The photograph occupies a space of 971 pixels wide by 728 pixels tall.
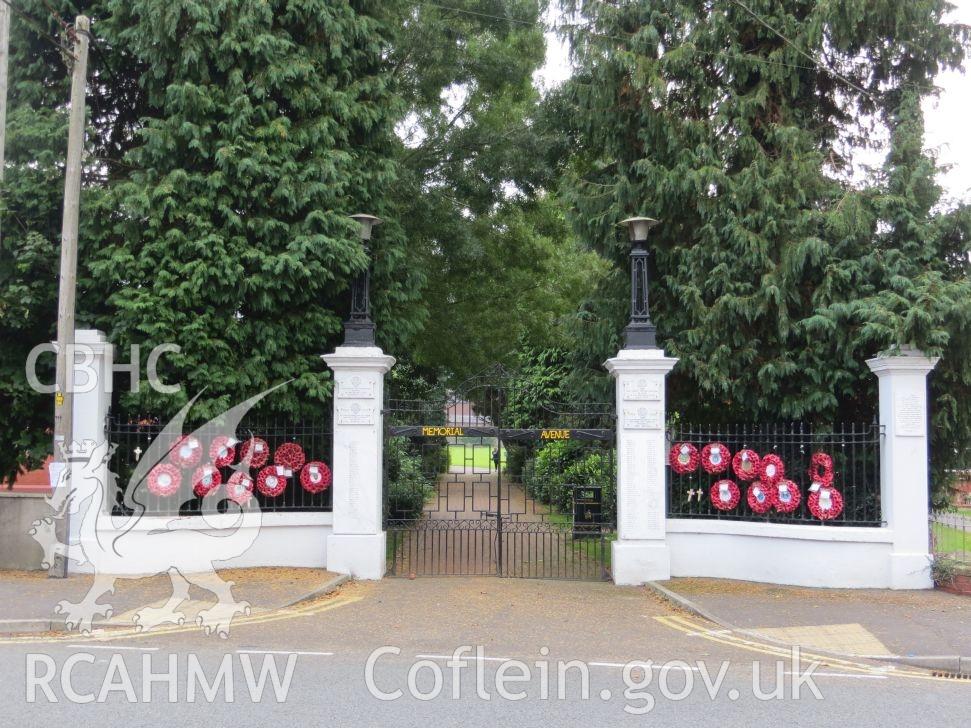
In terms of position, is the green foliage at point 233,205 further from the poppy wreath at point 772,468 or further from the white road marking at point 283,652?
the poppy wreath at point 772,468

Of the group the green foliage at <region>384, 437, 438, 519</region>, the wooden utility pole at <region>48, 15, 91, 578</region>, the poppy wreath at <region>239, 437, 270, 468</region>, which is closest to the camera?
the wooden utility pole at <region>48, 15, 91, 578</region>

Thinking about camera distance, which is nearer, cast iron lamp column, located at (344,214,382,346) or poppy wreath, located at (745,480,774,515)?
poppy wreath, located at (745,480,774,515)

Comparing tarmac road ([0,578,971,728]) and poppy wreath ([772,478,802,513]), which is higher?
poppy wreath ([772,478,802,513])

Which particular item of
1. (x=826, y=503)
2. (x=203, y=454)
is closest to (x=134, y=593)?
(x=203, y=454)

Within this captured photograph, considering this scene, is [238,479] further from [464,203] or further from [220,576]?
[464,203]

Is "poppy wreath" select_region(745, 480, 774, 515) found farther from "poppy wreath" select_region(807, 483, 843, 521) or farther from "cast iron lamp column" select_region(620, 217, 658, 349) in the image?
"cast iron lamp column" select_region(620, 217, 658, 349)

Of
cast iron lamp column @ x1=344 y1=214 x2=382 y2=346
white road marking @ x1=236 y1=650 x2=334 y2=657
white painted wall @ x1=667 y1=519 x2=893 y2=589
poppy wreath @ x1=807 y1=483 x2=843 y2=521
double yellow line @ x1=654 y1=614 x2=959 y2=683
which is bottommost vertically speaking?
double yellow line @ x1=654 y1=614 x2=959 y2=683

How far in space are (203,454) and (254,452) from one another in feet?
2.36

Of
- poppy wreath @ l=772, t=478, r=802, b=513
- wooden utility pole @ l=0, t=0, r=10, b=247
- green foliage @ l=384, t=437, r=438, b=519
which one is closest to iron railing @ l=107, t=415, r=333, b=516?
green foliage @ l=384, t=437, r=438, b=519

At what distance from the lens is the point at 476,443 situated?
12383 mm

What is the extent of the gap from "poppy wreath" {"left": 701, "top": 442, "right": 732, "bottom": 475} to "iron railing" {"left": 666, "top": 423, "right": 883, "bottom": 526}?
12 cm

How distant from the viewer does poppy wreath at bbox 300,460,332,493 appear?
1252 cm

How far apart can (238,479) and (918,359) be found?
9.58 meters

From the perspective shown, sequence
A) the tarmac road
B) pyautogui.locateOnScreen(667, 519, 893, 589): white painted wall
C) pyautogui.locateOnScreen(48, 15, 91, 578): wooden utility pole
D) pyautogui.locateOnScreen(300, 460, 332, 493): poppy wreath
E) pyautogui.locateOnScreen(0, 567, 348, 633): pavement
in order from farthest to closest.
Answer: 1. pyautogui.locateOnScreen(300, 460, 332, 493): poppy wreath
2. pyautogui.locateOnScreen(48, 15, 91, 578): wooden utility pole
3. pyautogui.locateOnScreen(667, 519, 893, 589): white painted wall
4. pyautogui.locateOnScreen(0, 567, 348, 633): pavement
5. the tarmac road
